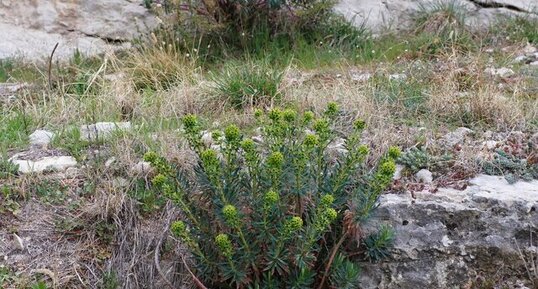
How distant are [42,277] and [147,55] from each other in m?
3.07

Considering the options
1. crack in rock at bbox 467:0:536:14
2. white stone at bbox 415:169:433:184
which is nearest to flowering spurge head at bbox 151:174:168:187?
white stone at bbox 415:169:433:184

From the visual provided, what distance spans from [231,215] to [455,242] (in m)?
1.17

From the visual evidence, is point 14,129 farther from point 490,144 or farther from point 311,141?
point 490,144

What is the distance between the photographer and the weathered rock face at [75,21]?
720cm

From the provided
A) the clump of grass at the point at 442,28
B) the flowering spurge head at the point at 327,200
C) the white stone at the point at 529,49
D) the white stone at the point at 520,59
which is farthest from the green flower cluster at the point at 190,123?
the white stone at the point at 529,49

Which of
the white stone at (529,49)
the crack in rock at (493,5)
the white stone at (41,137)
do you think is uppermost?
the white stone at (41,137)

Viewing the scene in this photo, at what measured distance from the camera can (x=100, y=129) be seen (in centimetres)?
423

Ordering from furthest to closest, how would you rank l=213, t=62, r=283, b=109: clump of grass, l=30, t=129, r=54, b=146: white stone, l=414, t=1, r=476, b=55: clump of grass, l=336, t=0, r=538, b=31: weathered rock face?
l=336, t=0, r=538, b=31: weathered rock face < l=414, t=1, r=476, b=55: clump of grass < l=213, t=62, r=283, b=109: clump of grass < l=30, t=129, r=54, b=146: white stone

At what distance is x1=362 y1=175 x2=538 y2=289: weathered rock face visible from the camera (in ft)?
10.2

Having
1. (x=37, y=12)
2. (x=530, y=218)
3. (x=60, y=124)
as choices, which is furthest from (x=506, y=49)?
(x=37, y=12)

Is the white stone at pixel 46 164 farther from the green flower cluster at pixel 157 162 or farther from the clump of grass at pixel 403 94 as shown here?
the clump of grass at pixel 403 94

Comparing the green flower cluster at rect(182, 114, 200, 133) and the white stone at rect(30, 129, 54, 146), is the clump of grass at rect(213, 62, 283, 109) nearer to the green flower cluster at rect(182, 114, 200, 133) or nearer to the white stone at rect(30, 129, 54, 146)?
the white stone at rect(30, 129, 54, 146)

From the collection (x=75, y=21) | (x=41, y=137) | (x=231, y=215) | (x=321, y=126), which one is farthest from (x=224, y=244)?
(x=75, y=21)

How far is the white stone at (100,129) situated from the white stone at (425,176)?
1.77m
